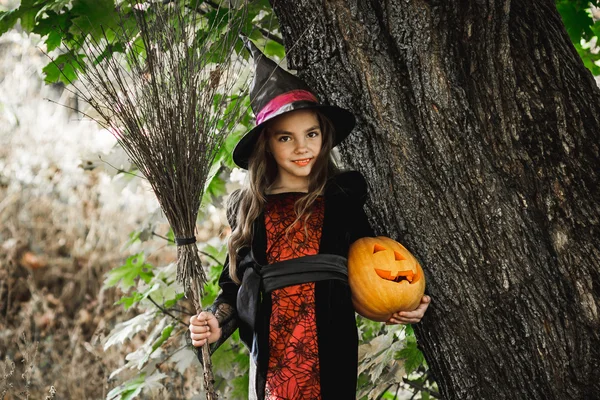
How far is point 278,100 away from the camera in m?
2.42

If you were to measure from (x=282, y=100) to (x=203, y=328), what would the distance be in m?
0.90

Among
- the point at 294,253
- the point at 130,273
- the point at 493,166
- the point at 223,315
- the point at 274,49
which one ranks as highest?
the point at 274,49

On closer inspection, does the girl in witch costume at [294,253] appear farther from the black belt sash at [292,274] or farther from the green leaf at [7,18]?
the green leaf at [7,18]

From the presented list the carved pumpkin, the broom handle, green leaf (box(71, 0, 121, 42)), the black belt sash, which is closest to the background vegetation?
green leaf (box(71, 0, 121, 42))

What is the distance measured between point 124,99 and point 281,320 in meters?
1.00

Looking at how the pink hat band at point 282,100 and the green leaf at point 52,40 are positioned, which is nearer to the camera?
the pink hat band at point 282,100

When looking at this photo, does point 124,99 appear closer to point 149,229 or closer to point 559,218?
point 149,229

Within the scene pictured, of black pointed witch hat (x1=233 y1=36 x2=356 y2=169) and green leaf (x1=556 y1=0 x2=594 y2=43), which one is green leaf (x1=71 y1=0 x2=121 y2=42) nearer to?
black pointed witch hat (x1=233 y1=36 x2=356 y2=169)

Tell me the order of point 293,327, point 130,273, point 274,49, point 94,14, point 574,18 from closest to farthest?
point 293,327 → point 94,14 → point 574,18 → point 274,49 → point 130,273

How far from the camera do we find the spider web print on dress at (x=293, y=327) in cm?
239

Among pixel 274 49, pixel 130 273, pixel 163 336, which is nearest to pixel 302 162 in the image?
pixel 274 49

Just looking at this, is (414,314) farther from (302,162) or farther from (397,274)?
(302,162)

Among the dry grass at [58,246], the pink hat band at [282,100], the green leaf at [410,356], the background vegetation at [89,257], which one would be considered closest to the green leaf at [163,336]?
the background vegetation at [89,257]

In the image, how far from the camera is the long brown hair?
8.27 ft
